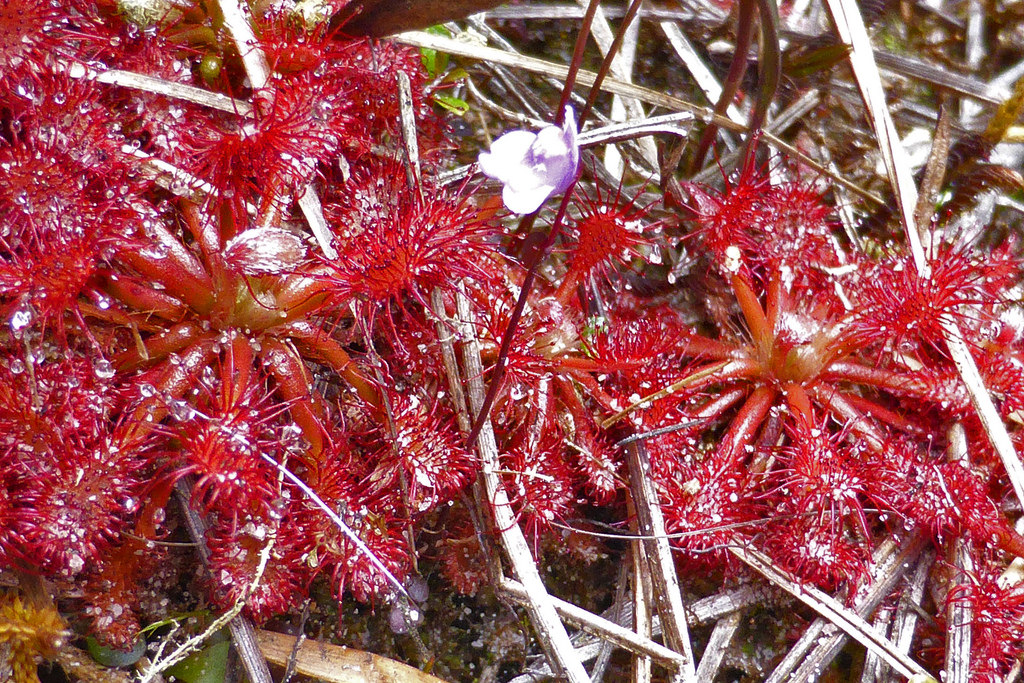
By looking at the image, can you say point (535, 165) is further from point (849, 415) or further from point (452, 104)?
point (849, 415)

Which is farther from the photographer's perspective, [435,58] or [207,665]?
[435,58]

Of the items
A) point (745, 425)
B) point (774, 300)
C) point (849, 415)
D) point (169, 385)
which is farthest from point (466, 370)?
point (849, 415)

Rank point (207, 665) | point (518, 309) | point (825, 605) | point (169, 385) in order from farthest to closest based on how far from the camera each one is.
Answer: point (825, 605), point (207, 665), point (169, 385), point (518, 309)

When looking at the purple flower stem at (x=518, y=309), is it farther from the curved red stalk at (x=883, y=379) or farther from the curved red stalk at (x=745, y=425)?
the curved red stalk at (x=883, y=379)

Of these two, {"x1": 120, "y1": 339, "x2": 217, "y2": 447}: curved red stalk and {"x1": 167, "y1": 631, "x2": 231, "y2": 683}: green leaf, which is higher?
{"x1": 120, "y1": 339, "x2": 217, "y2": 447}: curved red stalk

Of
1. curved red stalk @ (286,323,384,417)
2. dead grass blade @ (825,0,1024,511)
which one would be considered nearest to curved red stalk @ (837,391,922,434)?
dead grass blade @ (825,0,1024,511)

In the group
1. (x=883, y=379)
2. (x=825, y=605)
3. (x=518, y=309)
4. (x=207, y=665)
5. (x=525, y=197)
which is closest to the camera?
(x=525, y=197)

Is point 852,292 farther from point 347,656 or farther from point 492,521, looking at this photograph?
point 347,656

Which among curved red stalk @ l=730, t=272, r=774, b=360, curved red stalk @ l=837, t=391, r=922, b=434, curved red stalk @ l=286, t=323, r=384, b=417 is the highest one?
curved red stalk @ l=730, t=272, r=774, b=360

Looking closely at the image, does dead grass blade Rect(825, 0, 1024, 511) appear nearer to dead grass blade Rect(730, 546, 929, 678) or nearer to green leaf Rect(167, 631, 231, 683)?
dead grass blade Rect(730, 546, 929, 678)
